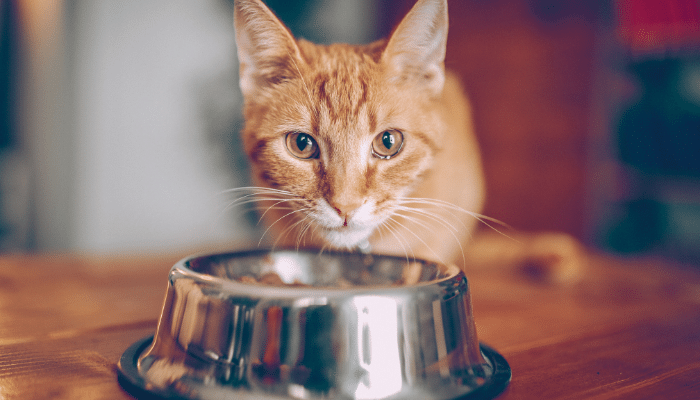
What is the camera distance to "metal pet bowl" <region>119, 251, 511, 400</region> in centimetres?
55

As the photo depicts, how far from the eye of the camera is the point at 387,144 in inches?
41.3

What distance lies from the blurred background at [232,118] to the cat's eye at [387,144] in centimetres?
176

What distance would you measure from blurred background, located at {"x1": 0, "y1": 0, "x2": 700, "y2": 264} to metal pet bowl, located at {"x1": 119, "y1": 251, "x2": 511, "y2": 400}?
2.02 meters

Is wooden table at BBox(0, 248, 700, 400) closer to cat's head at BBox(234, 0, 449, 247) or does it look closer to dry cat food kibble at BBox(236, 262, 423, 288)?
dry cat food kibble at BBox(236, 262, 423, 288)

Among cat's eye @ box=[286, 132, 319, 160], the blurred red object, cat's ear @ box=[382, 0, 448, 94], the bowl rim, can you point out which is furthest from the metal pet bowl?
the blurred red object

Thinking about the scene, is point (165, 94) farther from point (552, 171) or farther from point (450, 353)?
point (450, 353)

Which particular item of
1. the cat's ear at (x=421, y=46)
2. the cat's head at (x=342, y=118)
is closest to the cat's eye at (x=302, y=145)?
the cat's head at (x=342, y=118)

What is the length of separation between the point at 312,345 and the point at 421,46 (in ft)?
2.33

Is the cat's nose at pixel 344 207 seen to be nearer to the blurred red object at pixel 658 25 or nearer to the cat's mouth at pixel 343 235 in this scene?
the cat's mouth at pixel 343 235

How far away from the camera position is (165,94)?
3287 millimetres

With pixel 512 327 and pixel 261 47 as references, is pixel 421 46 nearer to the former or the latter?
pixel 261 47

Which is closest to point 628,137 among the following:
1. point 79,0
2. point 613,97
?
point 613,97

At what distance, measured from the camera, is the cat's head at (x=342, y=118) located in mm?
972

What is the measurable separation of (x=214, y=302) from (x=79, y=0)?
2.92 meters
